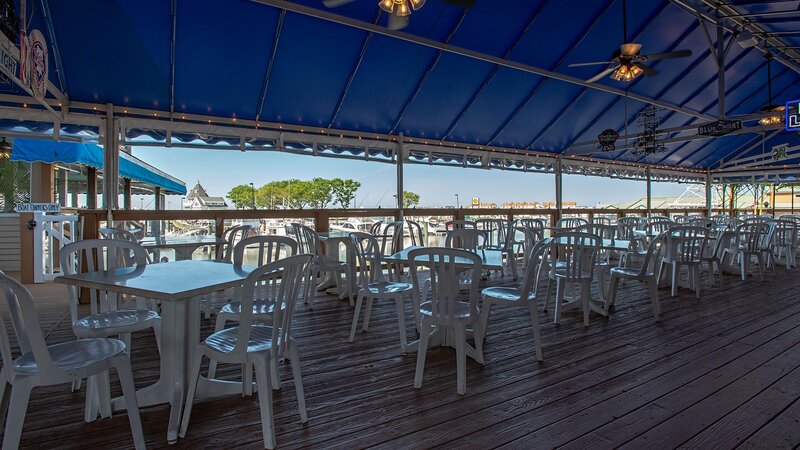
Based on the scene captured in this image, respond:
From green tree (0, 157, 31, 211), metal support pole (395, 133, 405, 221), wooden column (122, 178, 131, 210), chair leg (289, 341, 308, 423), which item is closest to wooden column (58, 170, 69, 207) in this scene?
green tree (0, 157, 31, 211)

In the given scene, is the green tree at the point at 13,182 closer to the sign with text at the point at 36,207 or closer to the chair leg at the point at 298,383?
the sign with text at the point at 36,207

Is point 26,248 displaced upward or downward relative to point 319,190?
downward

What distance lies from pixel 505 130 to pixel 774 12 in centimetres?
475

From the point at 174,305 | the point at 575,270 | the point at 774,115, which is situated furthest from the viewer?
the point at 774,115

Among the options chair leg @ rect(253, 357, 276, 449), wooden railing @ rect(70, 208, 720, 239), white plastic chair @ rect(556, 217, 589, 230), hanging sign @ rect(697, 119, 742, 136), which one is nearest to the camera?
chair leg @ rect(253, 357, 276, 449)

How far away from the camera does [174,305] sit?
2.14 m

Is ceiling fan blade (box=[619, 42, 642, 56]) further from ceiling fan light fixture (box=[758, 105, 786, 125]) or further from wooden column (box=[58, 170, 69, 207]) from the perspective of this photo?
wooden column (box=[58, 170, 69, 207])

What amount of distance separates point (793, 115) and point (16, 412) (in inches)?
448

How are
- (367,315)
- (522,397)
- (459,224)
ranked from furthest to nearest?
(459,224) → (367,315) → (522,397)

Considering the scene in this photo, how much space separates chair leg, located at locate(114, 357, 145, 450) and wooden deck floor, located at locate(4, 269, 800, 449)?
169mm

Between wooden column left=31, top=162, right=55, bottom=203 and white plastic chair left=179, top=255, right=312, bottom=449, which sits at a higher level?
wooden column left=31, top=162, right=55, bottom=203

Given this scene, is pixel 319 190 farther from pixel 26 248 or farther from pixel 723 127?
pixel 723 127

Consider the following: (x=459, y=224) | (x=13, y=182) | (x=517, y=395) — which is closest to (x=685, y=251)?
(x=459, y=224)

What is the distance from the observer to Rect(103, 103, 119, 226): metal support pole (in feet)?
18.1
